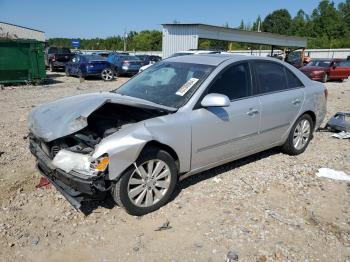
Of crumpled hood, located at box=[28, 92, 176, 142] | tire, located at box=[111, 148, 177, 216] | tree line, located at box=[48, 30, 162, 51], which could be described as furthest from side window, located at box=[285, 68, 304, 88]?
tree line, located at box=[48, 30, 162, 51]

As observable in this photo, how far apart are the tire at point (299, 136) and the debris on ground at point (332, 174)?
1.99ft

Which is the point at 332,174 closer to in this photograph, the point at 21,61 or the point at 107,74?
the point at 21,61

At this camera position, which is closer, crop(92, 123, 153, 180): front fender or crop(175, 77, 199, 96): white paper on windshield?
crop(92, 123, 153, 180): front fender

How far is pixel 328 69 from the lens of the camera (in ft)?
62.9

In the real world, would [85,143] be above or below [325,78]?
above

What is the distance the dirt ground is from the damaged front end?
40 centimetres

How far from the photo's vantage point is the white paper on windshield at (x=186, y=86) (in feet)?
13.3

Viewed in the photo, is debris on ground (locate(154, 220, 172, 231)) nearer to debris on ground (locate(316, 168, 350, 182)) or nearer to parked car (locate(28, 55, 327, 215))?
parked car (locate(28, 55, 327, 215))

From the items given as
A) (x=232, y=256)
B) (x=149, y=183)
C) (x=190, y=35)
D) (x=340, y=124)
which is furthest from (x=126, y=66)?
(x=232, y=256)

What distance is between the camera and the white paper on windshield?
13.3 ft

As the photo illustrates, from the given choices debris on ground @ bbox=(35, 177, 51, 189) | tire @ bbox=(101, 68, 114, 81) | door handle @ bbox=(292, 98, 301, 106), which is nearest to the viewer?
debris on ground @ bbox=(35, 177, 51, 189)

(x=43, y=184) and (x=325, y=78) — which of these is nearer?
(x=43, y=184)

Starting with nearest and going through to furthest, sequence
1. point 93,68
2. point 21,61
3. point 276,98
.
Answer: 1. point 276,98
2. point 21,61
3. point 93,68

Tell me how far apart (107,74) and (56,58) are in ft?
22.5
